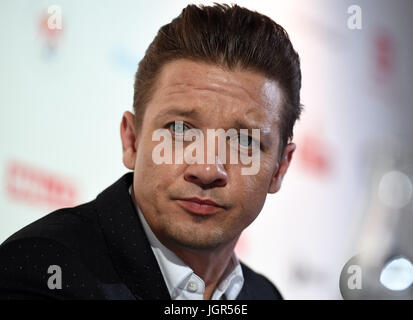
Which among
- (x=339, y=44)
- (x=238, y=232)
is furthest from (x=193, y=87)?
(x=339, y=44)

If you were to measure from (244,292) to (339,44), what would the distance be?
0.82 metres

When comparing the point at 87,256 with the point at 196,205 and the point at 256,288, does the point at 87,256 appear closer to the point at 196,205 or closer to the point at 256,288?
the point at 196,205

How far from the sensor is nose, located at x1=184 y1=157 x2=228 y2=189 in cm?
126

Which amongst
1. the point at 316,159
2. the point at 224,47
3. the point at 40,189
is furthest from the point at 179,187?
the point at 316,159

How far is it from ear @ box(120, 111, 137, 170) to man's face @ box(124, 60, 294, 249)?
44mm

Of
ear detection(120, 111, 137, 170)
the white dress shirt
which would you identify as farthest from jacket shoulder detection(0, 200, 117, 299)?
ear detection(120, 111, 137, 170)

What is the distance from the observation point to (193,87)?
4.40 feet

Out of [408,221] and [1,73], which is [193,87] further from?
[408,221]

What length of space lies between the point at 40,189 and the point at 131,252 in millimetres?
457

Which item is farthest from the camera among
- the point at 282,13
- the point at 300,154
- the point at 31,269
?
the point at 300,154

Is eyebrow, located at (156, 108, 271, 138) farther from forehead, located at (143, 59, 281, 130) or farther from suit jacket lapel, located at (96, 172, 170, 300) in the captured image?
suit jacket lapel, located at (96, 172, 170, 300)

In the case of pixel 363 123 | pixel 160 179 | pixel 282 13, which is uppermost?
pixel 282 13

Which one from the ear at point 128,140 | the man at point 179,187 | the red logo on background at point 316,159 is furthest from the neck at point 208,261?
the red logo on background at point 316,159

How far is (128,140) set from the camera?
1.47 meters
